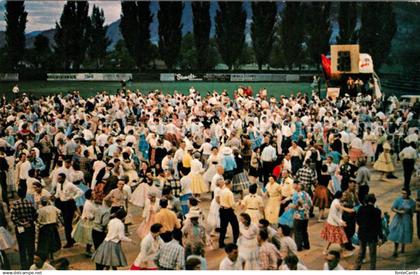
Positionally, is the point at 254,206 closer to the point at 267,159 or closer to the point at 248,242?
the point at 248,242

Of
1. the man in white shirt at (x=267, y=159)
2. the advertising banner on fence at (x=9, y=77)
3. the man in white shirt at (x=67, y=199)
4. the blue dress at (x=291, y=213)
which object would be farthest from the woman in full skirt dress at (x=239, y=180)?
the advertising banner on fence at (x=9, y=77)

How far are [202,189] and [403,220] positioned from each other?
11.9ft

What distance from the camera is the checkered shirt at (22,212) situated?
7234 millimetres

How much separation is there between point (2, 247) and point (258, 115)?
9378mm

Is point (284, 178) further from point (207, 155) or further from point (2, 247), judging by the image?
point (2, 247)

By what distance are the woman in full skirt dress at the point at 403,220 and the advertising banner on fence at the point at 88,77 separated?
18.3 metres

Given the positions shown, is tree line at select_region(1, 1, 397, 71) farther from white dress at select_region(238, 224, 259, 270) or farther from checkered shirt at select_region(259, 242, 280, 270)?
checkered shirt at select_region(259, 242, 280, 270)

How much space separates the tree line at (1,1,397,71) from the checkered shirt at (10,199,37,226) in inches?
648

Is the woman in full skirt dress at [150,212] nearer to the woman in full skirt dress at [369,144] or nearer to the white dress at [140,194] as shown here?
the white dress at [140,194]

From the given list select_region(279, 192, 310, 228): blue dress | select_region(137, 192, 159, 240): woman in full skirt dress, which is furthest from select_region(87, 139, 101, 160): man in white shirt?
select_region(279, 192, 310, 228): blue dress

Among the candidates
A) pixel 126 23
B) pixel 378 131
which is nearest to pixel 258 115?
pixel 378 131

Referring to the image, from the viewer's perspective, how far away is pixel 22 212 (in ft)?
23.7

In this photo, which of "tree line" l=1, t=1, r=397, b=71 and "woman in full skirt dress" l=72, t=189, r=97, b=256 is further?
"tree line" l=1, t=1, r=397, b=71

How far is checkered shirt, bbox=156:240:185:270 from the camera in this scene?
645 cm
